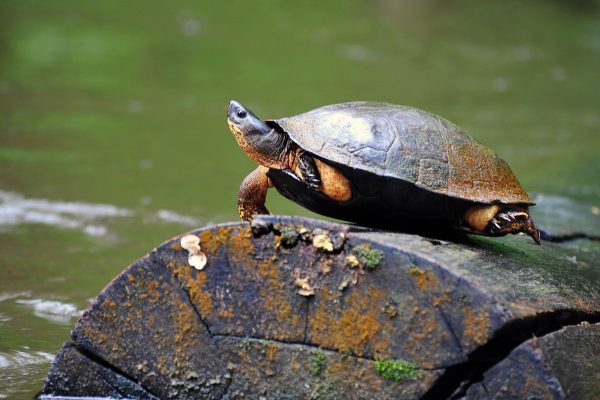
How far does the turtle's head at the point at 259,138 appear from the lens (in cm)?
346

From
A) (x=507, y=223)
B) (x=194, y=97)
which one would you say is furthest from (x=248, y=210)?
(x=194, y=97)

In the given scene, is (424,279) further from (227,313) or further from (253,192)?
(253,192)

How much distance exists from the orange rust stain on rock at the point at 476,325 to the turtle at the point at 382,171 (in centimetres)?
57

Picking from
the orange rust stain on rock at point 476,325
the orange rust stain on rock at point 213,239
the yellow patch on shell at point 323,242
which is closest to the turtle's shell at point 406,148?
the yellow patch on shell at point 323,242

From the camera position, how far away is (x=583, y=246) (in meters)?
4.59

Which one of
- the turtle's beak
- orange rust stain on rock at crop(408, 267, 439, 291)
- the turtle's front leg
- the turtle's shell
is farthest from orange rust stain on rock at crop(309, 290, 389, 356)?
the turtle's beak

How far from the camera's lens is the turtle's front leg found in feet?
11.5

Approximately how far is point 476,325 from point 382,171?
0.69m

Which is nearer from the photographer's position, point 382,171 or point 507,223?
point 382,171

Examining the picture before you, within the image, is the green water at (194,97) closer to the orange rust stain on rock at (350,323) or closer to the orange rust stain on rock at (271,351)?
the orange rust stain on rock at (271,351)

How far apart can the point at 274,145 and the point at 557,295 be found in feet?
4.04

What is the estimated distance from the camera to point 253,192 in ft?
11.5

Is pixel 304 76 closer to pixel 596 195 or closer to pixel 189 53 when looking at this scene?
pixel 189 53

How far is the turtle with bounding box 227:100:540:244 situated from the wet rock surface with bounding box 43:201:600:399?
0.52 ft
